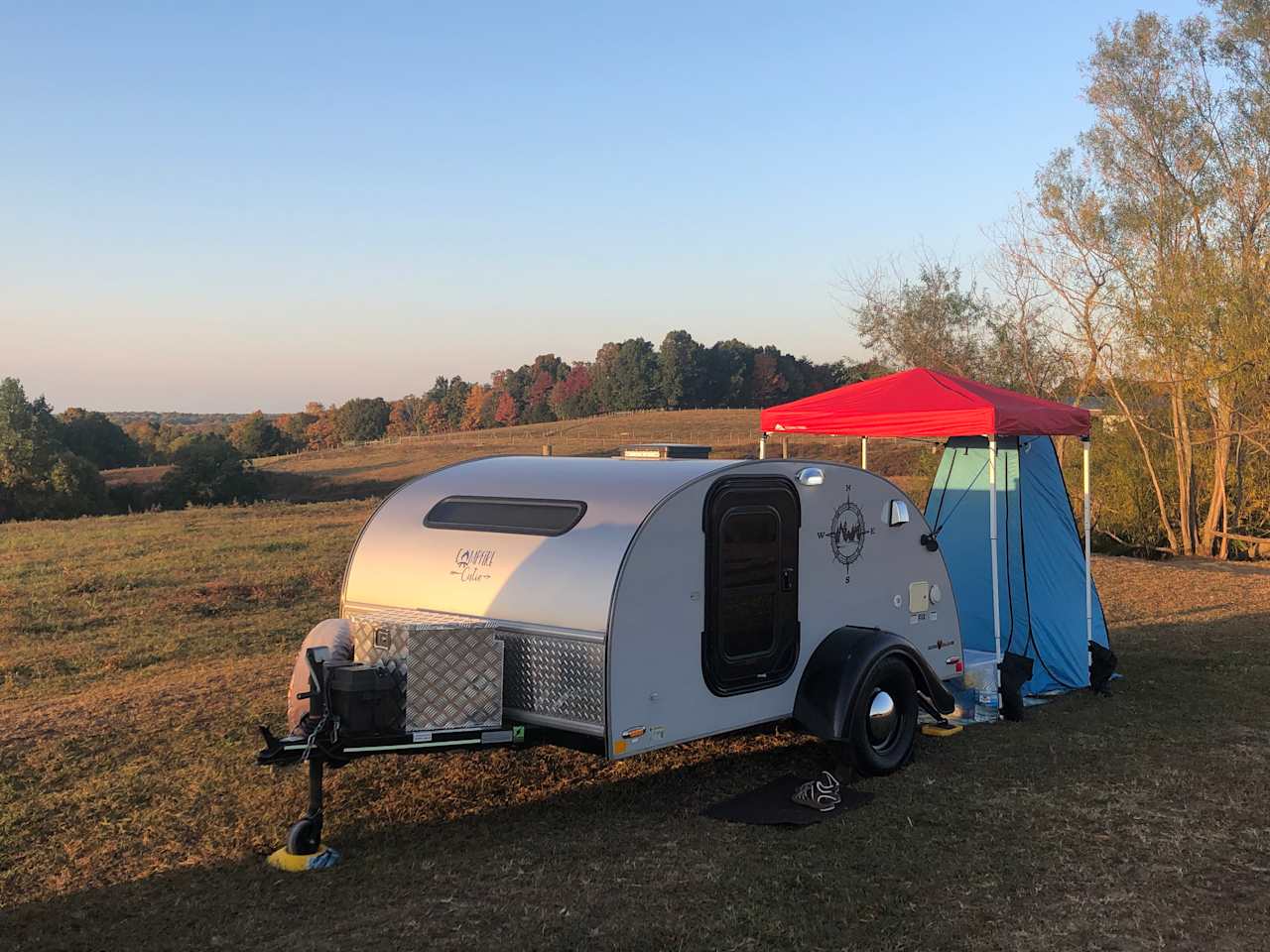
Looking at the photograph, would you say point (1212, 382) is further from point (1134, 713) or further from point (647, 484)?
point (647, 484)

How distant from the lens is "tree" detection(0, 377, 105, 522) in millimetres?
39469

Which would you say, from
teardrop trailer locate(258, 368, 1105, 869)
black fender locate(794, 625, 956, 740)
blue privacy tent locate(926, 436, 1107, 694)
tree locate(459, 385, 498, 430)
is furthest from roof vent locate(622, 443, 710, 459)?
tree locate(459, 385, 498, 430)

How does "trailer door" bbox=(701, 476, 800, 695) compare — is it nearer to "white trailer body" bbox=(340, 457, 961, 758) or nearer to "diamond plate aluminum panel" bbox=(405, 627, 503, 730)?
"white trailer body" bbox=(340, 457, 961, 758)

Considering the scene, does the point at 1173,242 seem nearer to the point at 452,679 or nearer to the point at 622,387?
the point at 452,679

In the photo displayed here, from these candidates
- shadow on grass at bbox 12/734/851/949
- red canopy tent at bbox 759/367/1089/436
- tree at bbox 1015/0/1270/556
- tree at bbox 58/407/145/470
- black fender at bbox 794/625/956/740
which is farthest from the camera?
tree at bbox 58/407/145/470

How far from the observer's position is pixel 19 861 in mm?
5617

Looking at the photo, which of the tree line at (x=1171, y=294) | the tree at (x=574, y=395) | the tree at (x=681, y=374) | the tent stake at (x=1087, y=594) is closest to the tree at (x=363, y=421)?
the tree at (x=574, y=395)

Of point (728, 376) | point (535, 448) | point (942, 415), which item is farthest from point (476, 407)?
point (942, 415)

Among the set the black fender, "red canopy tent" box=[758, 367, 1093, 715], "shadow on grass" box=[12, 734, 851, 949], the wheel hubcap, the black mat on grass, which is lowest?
the black mat on grass

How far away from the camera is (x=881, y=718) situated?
707 centimetres

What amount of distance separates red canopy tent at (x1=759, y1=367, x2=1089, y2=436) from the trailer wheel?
2332mm

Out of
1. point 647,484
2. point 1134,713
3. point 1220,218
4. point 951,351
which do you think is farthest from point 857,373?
point 647,484

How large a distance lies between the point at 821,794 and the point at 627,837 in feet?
4.08

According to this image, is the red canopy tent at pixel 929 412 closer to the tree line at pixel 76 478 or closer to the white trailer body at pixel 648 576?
the white trailer body at pixel 648 576
